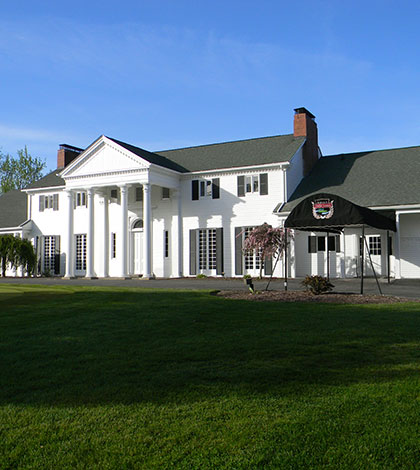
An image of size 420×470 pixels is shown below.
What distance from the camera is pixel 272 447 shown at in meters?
3.74

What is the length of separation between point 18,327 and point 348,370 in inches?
240

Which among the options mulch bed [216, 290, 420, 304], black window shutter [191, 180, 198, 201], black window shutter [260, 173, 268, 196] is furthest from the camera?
black window shutter [191, 180, 198, 201]

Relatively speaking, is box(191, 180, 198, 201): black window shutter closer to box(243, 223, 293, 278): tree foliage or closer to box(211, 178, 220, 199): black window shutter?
box(211, 178, 220, 199): black window shutter

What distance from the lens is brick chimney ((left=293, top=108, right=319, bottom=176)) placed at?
2808cm

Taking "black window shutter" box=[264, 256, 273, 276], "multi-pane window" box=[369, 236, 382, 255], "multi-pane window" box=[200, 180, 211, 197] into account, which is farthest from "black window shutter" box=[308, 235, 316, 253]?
"multi-pane window" box=[200, 180, 211, 197]

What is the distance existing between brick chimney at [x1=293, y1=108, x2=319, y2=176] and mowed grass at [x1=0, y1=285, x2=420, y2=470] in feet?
64.2

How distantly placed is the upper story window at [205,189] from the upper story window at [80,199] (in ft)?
25.5

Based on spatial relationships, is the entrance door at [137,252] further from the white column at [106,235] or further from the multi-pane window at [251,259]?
the multi-pane window at [251,259]

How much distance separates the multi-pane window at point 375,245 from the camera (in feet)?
79.2

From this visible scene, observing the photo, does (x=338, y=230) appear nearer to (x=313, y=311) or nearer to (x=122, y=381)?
(x=313, y=311)

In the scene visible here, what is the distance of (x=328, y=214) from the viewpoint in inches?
590

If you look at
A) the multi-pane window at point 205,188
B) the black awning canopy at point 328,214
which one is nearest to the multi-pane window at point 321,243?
the multi-pane window at point 205,188

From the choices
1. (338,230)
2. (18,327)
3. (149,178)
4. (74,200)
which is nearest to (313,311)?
(18,327)

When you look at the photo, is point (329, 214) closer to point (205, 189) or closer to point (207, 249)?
point (207, 249)
